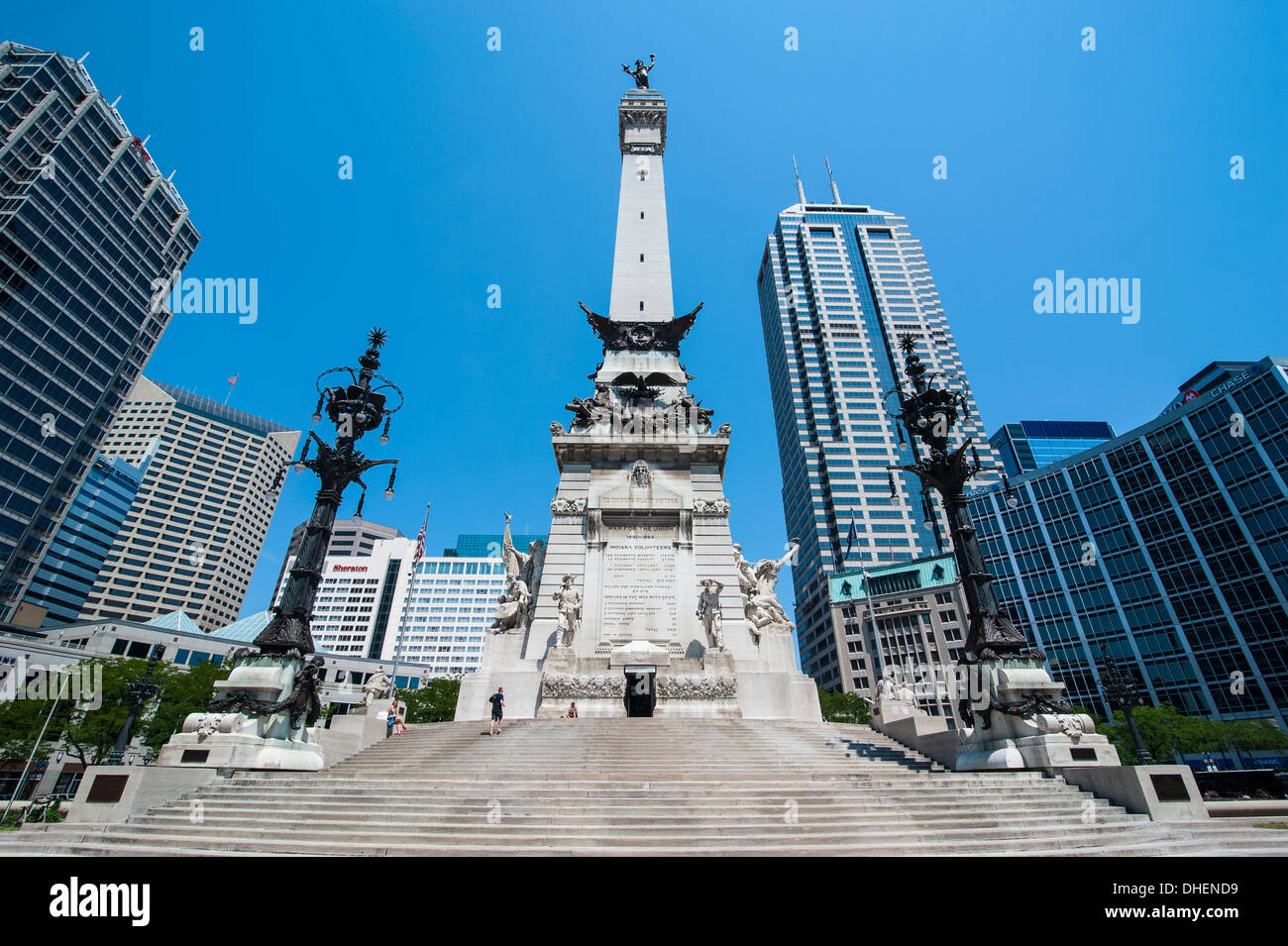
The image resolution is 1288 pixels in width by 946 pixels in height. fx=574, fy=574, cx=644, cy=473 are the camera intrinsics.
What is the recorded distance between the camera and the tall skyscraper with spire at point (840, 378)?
274ft

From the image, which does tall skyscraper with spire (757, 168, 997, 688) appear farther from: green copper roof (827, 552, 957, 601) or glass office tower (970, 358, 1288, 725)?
glass office tower (970, 358, 1288, 725)

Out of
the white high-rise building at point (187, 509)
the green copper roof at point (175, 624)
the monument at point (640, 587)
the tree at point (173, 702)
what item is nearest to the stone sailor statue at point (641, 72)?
the monument at point (640, 587)

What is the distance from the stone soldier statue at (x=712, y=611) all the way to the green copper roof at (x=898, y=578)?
53232 mm

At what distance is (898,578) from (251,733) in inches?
2846

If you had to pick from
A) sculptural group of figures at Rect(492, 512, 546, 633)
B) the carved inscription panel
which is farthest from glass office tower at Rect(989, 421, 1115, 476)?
sculptural group of figures at Rect(492, 512, 546, 633)

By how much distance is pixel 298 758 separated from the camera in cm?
1080

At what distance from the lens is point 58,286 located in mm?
58219

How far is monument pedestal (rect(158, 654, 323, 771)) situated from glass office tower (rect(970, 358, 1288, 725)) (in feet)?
164

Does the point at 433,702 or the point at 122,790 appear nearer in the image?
the point at 122,790

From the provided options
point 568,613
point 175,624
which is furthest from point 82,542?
point 568,613

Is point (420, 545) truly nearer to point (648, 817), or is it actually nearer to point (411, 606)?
point (648, 817)

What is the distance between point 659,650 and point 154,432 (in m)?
156

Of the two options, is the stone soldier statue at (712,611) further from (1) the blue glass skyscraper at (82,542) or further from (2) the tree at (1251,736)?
(1) the blue glass skyscraper at (82,542)

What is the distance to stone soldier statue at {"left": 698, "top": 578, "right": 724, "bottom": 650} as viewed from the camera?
17.8m
